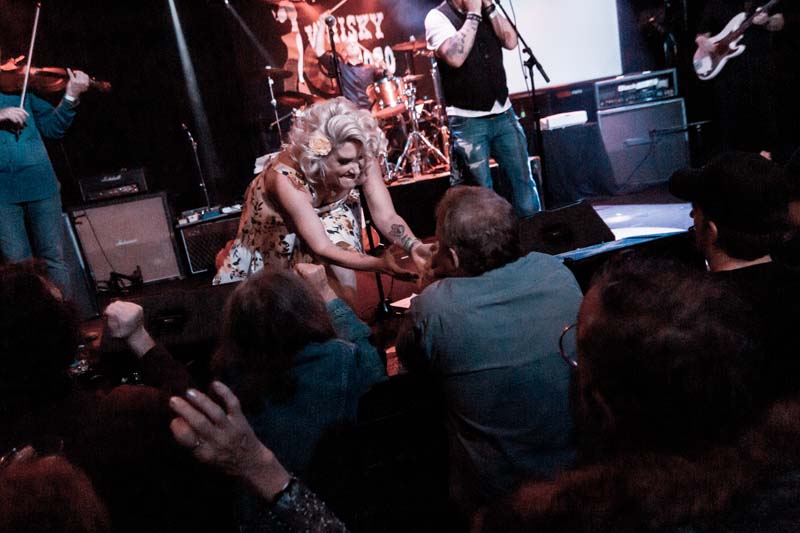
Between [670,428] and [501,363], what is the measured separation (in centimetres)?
75

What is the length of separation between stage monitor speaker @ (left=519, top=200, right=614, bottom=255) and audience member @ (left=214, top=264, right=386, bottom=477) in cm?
137

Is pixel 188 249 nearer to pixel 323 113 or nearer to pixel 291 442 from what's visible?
pixel 323 113

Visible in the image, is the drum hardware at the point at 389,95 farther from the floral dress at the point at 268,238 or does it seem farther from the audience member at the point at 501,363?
the audience member at the point at 501,363

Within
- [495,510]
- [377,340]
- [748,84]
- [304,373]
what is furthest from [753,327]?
[748,84]

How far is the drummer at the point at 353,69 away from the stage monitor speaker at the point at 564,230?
5145 millimetres

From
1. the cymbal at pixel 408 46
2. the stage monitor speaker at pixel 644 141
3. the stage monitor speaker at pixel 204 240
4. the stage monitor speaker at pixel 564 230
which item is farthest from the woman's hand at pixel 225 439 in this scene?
the cymbal at pixel 408 46

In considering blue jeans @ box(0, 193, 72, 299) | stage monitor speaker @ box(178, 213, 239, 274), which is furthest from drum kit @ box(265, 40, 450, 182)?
blue jeans @ box(0, 193, 72, 299)

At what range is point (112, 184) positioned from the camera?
5551 millimetres

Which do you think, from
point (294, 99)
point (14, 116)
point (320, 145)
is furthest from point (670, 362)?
point (294, 99)

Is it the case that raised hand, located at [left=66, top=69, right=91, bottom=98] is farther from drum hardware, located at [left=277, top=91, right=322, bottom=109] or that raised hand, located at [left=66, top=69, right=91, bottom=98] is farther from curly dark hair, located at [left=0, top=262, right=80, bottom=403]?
drum hardware, located at [left=277, top=91, right=322, bottom=109]

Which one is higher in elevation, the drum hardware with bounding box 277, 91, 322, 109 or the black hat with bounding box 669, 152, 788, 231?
the drum hardware with bounding box 277, 91, 322, 109

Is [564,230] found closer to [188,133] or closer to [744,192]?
[744,192]

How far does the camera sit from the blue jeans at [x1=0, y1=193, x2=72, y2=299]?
3336 millimetres

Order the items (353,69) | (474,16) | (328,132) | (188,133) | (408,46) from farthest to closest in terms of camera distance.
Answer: (353,69), (408,46), (188,133), (474,16), (328,132)
